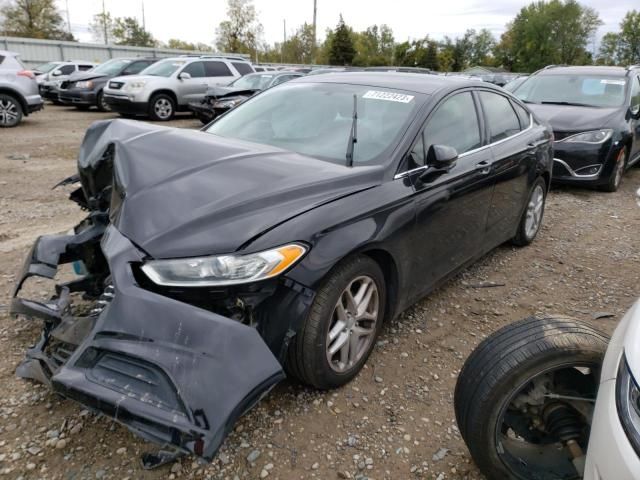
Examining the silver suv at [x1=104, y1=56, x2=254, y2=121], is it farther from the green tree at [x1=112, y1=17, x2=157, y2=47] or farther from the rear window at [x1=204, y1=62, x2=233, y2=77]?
the green tree at [x1=112, y1=17, x2=157, y2=47]

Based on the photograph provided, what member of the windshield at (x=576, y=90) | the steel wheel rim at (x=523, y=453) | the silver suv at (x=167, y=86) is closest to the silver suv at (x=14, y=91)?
the silver suv at (x=167, y=86)

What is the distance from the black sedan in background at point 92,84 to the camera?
15852 mm

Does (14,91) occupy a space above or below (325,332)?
above

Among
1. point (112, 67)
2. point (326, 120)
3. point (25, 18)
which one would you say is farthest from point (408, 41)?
point (326, 120)

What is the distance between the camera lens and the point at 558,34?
7969 centimetres

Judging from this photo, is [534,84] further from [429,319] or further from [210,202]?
[210,202]

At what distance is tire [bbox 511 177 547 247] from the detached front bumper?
144 inches

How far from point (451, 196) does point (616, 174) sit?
546 cm

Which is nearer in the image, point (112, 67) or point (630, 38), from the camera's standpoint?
point (112, 67)

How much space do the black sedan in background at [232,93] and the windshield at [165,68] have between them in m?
2.30

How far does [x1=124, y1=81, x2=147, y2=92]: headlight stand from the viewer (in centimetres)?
1323

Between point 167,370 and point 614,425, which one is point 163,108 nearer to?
point 167,370

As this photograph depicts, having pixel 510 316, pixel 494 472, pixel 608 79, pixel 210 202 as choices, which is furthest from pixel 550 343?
pixel 608 79

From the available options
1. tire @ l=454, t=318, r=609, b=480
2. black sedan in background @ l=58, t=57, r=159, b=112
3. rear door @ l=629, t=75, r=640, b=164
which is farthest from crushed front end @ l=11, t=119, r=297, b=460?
black sedan in background @ l=58, t=57, r=159, b=112
